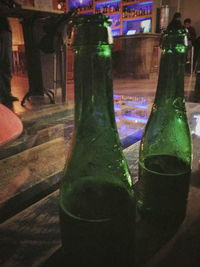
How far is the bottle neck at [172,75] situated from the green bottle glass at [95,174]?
119 millimetres

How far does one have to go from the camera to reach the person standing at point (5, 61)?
2.34 metres

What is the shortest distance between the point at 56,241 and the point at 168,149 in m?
0.24

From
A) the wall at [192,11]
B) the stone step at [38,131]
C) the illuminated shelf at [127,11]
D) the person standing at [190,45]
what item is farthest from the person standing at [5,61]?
the wall at [192,11]

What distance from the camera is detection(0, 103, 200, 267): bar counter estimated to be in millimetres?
274

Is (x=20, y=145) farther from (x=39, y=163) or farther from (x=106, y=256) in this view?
(x=106, y=256)

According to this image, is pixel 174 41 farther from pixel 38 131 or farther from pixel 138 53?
pixel 138 53

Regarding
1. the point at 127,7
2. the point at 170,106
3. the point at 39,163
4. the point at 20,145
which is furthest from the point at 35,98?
the point at 127,7

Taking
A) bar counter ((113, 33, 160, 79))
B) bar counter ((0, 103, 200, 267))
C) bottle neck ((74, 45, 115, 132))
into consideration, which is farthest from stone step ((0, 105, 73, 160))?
bar counter ((113, 33, 160, 79))

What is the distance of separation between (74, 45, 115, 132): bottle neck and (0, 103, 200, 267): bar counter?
0.15m

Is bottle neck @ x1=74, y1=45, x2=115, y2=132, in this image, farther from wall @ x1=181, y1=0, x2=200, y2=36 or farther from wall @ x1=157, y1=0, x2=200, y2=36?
wall @ x1=181, y1=0, x2=200, y2=36

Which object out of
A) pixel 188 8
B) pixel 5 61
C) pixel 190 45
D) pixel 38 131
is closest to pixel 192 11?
pixel 188 8

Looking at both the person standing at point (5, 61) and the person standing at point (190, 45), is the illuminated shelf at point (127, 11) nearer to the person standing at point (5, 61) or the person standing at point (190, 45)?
the person standing at point (190, 45)

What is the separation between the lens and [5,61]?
8.07 feet

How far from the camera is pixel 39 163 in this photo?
1.99 ft
